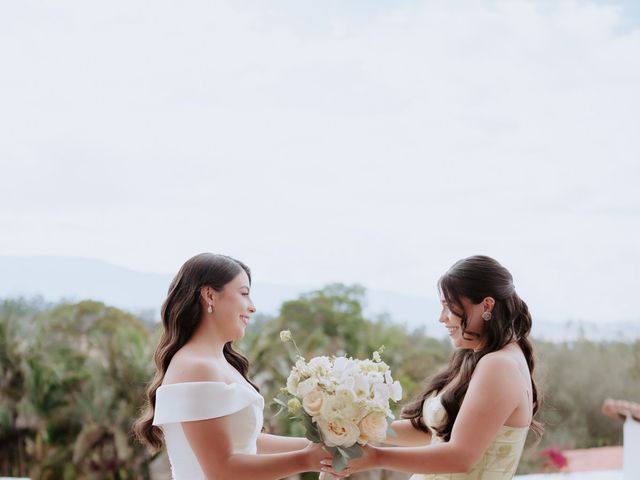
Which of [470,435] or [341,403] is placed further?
[470,435]

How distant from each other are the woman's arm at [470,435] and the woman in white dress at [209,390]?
0.85ft

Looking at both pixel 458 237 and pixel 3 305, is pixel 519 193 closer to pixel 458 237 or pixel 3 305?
pixel 458 237

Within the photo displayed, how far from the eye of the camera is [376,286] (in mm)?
7871

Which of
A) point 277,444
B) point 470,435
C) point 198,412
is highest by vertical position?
point 198,412

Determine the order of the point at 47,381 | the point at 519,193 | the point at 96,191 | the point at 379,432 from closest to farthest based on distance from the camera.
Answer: the point at 379,432
the point at 47,381
the point at 96,191
the point at 519,193

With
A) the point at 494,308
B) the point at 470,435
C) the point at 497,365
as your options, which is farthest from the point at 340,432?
the point at 494,308

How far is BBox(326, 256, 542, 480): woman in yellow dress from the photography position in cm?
260

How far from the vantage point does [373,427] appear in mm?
2439

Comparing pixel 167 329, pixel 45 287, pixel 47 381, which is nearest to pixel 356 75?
pixel 45 287

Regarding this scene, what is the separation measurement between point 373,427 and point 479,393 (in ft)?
1.30

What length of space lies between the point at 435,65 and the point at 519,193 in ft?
4.77

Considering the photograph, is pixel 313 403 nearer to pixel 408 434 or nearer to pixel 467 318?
pixel 467 318

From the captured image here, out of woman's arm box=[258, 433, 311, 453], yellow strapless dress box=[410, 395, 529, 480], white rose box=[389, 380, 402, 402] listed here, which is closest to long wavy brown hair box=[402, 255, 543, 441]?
yellow strapless dress box=[410, 395, 529, 480]

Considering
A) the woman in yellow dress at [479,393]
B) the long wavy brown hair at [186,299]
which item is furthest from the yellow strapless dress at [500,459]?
the long wavy brown hair at [186,299]
